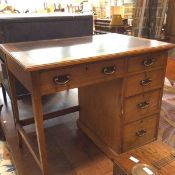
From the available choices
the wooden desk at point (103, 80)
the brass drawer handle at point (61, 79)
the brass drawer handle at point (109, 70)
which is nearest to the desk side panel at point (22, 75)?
the wooden desk at point (103, 80)

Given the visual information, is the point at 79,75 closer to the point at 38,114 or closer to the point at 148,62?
the point at 38,114

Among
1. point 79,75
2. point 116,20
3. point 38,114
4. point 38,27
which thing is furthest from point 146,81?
point 116,20

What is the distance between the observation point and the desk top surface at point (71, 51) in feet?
3.12

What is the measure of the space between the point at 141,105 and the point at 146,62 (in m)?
0.27

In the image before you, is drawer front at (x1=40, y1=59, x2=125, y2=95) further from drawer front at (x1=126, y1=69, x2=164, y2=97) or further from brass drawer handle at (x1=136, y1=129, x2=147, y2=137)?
brass drawer handle at (x1=136, y1=129, x2=147, y2=137)

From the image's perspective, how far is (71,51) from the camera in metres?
1.14

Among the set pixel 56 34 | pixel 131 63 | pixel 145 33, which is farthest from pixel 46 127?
pixel 145 33

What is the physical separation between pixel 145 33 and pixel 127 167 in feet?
9.08

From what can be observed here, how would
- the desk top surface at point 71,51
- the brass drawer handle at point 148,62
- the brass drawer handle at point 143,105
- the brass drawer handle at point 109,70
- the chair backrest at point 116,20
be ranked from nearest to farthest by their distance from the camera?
the desk top surface at point 71,51, the brass drawer handle at point 109,70, the brass drawer handle at point 148,62, the brass drawer handle at point 143,105, the chair backrest at point 116,20

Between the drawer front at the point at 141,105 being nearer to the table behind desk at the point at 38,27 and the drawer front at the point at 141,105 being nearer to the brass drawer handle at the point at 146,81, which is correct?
the brass drawer handle at the point at 146,81

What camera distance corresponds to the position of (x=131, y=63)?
120cm

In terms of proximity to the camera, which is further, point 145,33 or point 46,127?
point 145,33

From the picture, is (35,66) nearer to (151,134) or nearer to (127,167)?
(127,167)

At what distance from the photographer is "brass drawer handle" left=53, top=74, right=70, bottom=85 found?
3.25 feet
